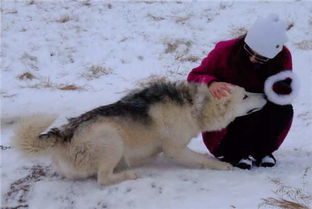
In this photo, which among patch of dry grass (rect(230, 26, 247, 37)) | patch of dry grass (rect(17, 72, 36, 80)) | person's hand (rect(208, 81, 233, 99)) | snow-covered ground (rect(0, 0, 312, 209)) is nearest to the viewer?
snow-covered ground (rect(0, 0, 312, 209))

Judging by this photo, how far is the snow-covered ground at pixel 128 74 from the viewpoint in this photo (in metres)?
3.28

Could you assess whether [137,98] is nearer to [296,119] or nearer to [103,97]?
[103,97]

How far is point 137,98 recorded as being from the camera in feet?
12.7

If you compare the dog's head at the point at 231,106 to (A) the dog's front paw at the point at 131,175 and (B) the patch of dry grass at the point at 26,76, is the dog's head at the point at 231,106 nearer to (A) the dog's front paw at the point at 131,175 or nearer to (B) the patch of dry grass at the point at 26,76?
(A) the dog's front paw at the point at 131,175

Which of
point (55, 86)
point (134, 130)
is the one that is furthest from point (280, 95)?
point (55, 86)

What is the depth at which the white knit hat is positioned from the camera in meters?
3.57

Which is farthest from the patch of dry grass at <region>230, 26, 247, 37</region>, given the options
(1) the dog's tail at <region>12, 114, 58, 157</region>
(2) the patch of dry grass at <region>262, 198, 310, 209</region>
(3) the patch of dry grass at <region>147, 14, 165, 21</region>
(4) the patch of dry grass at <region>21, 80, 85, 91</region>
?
(2) the patch of dry grass at <region>262, 198, 310, 209</region>

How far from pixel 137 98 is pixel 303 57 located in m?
3.97

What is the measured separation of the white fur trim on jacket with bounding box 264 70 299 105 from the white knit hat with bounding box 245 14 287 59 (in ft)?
0.75

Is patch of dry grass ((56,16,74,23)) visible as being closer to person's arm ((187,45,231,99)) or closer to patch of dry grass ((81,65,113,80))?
patch of dry grass ((81,65,113,80))

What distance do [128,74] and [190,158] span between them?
10.3ft

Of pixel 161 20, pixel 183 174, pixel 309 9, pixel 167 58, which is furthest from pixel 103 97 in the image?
pixel 309 9

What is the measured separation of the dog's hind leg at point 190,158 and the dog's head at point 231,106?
0.28 m

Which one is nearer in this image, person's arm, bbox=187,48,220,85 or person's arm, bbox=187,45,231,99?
person's arm, bbox=187,45,231,99
